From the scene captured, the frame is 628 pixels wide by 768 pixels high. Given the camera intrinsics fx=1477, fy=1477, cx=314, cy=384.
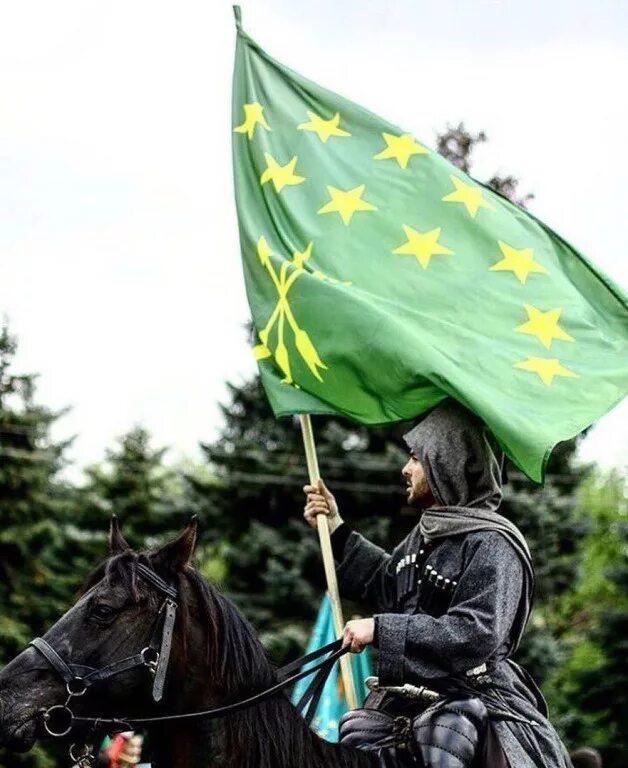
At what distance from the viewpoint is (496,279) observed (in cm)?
760

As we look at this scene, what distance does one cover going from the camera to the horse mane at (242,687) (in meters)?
5.63

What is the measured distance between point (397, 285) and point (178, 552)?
97.7 inches

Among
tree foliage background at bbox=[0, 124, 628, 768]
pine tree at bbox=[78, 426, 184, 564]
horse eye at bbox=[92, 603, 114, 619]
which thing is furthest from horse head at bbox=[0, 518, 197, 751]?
pine tree at bbox=[78, 426, 184, 564]

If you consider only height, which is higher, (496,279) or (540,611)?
(496,279)

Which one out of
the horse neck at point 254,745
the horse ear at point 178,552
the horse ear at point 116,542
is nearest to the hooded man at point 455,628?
the horse neck at point 254,745

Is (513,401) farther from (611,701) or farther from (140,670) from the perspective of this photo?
(611,701)

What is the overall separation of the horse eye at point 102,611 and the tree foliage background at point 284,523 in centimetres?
1606

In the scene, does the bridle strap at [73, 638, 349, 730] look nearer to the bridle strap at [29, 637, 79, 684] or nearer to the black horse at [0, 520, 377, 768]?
the black horse at [0, 520, 377, 768]

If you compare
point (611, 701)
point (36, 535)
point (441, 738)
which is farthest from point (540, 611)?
point (441, 738)

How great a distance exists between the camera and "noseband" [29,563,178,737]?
5309 mm

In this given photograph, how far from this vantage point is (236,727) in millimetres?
5648

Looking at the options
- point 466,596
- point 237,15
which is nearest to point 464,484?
point 466,596

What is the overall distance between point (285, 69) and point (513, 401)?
2880mm

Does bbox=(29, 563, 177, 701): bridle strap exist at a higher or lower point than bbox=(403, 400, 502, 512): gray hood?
lower
